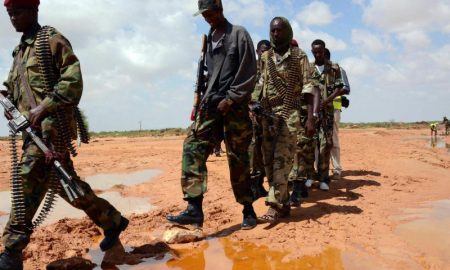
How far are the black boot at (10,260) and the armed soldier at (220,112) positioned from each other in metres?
1.32

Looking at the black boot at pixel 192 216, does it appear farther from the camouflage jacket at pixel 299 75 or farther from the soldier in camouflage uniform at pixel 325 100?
the soldier in camouflage uniform at pixel 325 100

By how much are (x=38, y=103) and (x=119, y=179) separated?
5.82 metres

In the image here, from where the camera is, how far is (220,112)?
14.4 ft

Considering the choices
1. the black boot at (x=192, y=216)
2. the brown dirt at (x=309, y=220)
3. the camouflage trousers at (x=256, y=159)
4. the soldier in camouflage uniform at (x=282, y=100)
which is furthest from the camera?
the camouflage trousers at (x=256, y=159)

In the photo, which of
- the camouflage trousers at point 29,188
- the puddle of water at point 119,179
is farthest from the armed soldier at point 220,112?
the puddle of water at point 119,179

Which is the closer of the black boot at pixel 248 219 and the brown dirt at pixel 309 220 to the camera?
the brown dirt at pixel 309 220

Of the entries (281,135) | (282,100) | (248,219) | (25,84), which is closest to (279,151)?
(281,135)

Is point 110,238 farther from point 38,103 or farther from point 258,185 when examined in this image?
point 258,185

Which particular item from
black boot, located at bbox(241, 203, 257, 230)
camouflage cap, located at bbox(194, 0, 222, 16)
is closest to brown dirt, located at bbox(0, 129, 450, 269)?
black boot, located at bbox(241, 203, 257, 230)

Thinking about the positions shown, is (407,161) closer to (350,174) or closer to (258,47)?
(350,174)

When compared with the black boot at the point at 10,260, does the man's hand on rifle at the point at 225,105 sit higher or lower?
higher

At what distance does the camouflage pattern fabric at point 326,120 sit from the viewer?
6883mm

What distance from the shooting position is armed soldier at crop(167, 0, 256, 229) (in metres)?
4.27

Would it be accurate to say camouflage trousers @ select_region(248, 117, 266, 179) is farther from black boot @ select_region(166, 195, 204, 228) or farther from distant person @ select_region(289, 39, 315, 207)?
black boot @ select_region(166, 195, 204, 228)
